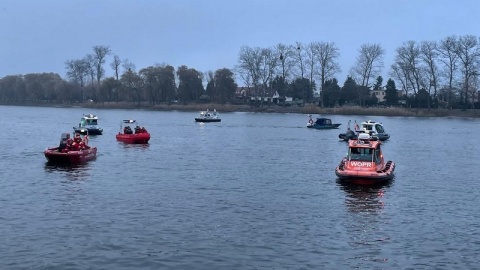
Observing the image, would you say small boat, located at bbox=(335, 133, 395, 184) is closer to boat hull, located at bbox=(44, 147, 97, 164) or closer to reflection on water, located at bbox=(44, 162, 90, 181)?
reflection on water, located at bbox=(44, 162, 90, 181)

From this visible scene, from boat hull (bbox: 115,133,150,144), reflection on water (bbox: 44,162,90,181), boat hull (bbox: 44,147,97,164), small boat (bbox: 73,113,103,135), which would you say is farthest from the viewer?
small boat (bbox: 73,113,103,135)

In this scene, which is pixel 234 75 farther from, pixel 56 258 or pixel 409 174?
pixel 56 258

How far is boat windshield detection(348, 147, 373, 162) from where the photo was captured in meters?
38.7

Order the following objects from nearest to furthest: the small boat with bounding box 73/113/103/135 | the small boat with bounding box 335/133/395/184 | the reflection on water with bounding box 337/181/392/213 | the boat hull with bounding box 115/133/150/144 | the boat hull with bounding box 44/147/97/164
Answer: the reflection on water with bounding box 337/181/392/213 < the small boat with bounding box 335/133/395/184 < the boat hull with bounding box 44/147/97/164 < the boat hull with bounding box 115/133/150/144 < the small boat with bounding box 73/113/103/135

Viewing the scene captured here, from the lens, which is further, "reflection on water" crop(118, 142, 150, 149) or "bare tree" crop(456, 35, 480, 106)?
"bare tree" crop(456, 35, 480, 106)

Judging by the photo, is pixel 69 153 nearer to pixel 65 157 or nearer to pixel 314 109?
pixel 65 157

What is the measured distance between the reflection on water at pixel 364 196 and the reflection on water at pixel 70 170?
628 inches

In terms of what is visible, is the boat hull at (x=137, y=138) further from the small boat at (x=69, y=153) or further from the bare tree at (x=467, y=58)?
the bare tree at (x=467, y=58)

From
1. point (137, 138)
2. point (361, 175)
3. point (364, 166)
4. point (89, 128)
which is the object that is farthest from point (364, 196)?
point (89, 128)

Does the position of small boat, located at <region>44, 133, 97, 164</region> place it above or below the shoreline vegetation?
above

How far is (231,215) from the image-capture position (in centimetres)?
2869

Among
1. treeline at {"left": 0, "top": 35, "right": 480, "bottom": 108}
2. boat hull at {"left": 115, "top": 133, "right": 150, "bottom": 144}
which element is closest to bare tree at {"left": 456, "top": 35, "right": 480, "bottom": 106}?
treeline at {"left": 0, "top": 35, "right": 480, "bottom": 108}

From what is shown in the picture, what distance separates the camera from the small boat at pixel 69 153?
45.1 m

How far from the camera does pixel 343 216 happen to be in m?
29.1
